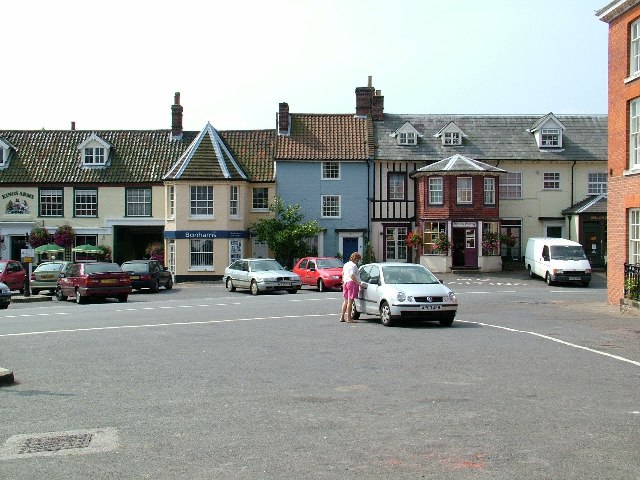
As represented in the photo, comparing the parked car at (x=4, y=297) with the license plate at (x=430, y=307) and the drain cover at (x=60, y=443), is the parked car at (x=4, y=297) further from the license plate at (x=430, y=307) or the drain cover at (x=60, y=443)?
the drain cover at (x=60, y=443)

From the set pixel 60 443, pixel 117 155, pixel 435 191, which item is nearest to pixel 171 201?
pixel 117 155

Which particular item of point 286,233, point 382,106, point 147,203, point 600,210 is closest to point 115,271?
point 286,233

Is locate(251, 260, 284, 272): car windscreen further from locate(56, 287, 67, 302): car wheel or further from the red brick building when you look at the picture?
the red brick building

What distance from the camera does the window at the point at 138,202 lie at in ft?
164

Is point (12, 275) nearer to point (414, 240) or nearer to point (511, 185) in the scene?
point (414, 240)

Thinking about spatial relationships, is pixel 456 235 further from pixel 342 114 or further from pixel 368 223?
pixel 342 114

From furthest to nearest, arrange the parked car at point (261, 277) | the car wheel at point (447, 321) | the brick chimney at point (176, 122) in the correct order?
1. the brick chimney at point (176, 122)
2. the parked car at point (261, 277)
3. the car wheel at point (447, 321)

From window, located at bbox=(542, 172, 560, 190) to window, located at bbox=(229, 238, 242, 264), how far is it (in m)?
18.9

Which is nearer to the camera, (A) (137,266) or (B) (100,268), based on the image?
(B) (100,268)

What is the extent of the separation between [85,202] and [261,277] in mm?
19429

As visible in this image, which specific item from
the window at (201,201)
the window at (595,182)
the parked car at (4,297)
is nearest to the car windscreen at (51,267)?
the window at (201,201)

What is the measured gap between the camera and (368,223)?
A: 49.8 m

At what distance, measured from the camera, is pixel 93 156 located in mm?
50688

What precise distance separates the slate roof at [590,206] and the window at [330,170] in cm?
1399
